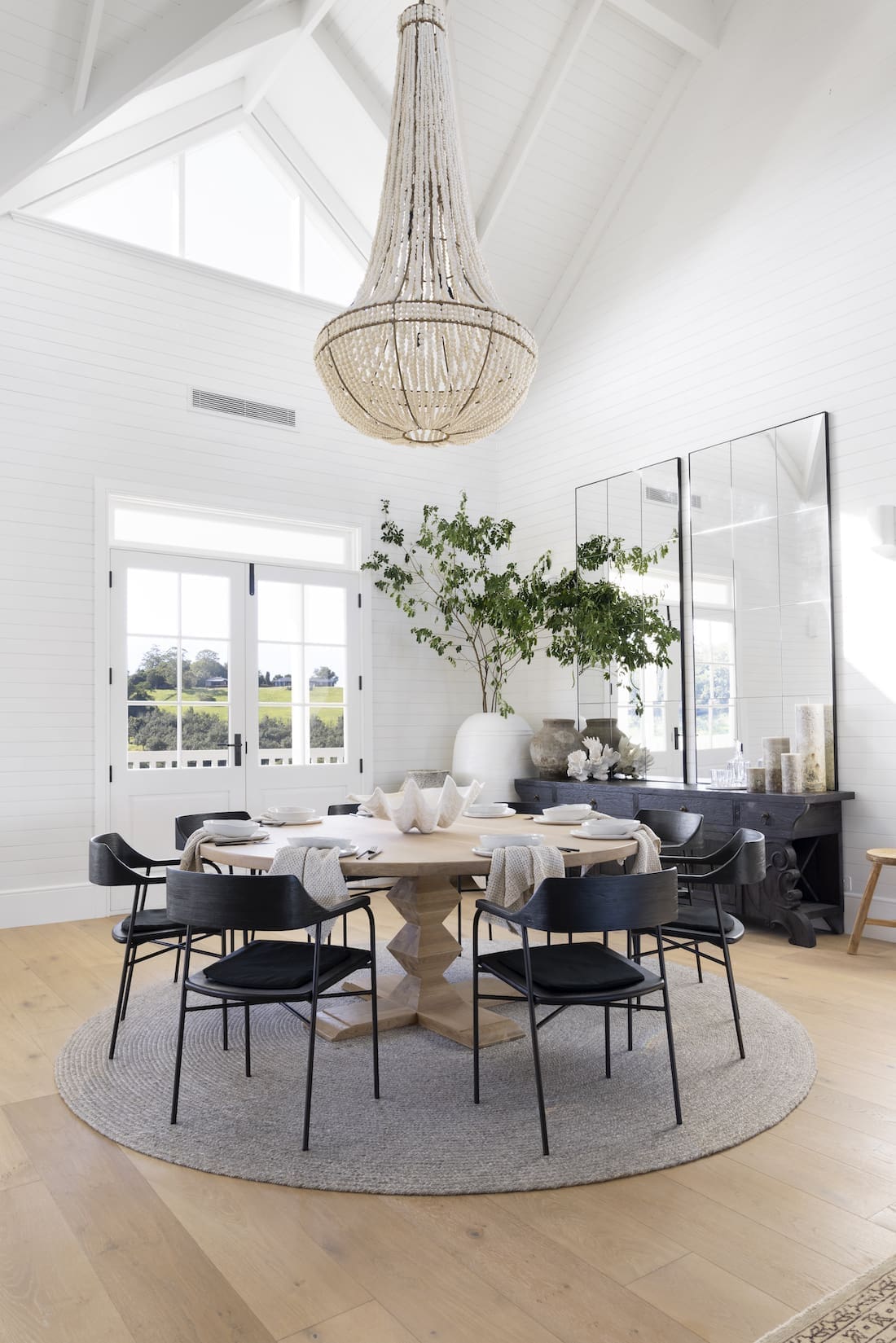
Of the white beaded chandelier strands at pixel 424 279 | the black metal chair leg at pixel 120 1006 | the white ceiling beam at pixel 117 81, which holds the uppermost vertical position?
the white ceiling beam at pixel 117 81

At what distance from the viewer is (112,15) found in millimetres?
4922

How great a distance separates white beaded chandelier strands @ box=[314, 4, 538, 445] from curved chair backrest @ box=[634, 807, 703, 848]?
211 centimetres

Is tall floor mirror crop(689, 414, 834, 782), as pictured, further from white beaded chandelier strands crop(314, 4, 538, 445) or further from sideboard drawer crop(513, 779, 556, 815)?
white beaded chandelier strands crop(314, 4, 538, 445)

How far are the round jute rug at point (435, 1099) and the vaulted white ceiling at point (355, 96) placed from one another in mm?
4820

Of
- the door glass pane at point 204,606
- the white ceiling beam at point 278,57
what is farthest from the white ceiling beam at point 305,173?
the door glass pane at point 204,606

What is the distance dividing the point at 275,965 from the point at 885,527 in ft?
13.1

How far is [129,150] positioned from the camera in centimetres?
603

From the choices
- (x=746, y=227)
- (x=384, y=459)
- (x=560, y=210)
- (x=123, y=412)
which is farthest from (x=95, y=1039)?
(x=560, y=210)

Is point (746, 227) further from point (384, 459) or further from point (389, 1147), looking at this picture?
point (389, 1147)

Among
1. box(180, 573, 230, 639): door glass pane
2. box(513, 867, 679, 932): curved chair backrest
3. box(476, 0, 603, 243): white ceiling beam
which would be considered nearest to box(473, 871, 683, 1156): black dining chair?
box(513, 867, 679, 932): curved chair backrest

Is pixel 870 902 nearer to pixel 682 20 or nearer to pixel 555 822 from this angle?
pixel 555 822

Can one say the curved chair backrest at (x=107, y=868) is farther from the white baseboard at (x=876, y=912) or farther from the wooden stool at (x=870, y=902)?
the white baseboard at (x=876, y=912)

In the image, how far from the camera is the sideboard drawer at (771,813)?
498 cm

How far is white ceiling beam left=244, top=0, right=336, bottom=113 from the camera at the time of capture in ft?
18.8
